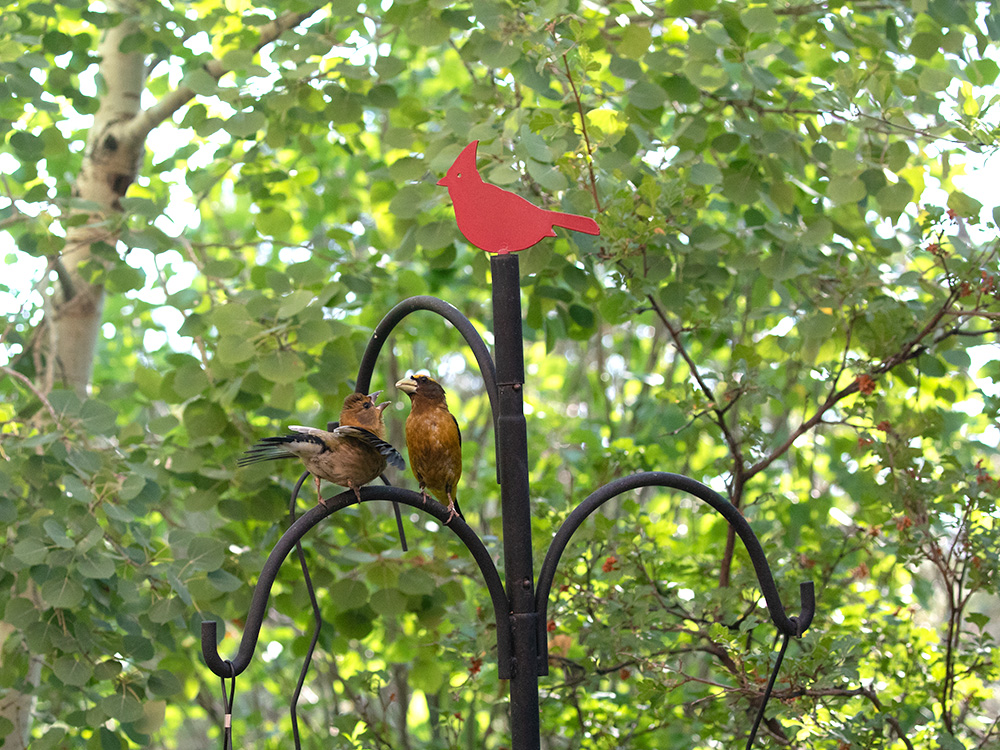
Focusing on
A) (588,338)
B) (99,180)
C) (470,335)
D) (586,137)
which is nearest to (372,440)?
(470,335)

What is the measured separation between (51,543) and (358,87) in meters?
1.34

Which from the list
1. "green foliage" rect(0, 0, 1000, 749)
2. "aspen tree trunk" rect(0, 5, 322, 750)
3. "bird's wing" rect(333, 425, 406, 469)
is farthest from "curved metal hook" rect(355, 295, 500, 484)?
"aspen tree trunk" rect(0, 5, 322, 750)

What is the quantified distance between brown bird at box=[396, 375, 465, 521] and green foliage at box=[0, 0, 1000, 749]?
0.64m

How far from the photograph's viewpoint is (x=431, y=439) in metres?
1.14

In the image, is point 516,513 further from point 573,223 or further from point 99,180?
point 99,180

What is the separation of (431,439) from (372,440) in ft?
0.38

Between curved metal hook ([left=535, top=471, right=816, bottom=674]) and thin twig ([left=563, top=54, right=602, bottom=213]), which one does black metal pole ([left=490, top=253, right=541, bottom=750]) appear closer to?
curved metal hook ([left=535, top=471, right=816, bottom=674])

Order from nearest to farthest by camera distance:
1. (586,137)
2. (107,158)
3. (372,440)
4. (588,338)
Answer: (372,440) → (586,137) → (588,338) → (107,158)

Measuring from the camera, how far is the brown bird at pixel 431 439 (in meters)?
1.14

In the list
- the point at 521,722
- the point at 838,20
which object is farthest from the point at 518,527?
the point at 838,20

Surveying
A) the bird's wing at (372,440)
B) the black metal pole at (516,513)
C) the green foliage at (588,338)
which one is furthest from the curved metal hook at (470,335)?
the green foliage at (588,338)

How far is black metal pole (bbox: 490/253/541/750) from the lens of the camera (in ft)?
3.48

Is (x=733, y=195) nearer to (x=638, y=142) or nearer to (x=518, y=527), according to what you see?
(x=638, y=142)

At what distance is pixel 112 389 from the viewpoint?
2291mm
